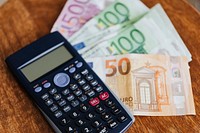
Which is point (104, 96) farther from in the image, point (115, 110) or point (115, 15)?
point (115, 15)

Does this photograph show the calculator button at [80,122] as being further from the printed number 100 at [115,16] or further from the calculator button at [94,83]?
the printed number 100 at [115,16]

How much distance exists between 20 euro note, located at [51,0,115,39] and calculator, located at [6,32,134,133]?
4cm

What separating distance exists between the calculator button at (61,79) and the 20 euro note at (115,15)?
0.34 feet

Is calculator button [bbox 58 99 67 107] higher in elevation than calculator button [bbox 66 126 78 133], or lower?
higher

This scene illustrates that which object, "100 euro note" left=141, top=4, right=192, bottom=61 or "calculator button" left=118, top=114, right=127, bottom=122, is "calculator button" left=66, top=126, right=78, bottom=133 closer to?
"calculator button" left=118, top=114, right=127, bottom=122

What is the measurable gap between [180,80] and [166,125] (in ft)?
0.26

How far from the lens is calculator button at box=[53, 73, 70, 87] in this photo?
24.5 inches

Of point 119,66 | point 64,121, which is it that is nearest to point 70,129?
point 64,121

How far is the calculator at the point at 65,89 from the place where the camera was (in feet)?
1.95

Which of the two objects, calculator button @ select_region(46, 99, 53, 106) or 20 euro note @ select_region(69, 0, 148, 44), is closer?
calculator button @ select_region(46, 99, 53, 106)

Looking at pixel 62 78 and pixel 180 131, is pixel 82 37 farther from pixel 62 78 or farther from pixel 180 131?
pixel 180 131

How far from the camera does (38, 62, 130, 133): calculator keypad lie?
591 millimetres

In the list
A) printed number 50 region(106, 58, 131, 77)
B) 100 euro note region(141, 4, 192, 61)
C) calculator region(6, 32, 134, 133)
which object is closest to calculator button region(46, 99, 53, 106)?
calculator region(6, 32, 134, 133)

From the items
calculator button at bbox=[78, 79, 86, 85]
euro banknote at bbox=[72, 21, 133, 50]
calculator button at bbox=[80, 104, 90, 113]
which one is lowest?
calculator button at bbox=[80, 104, 90, 113]
